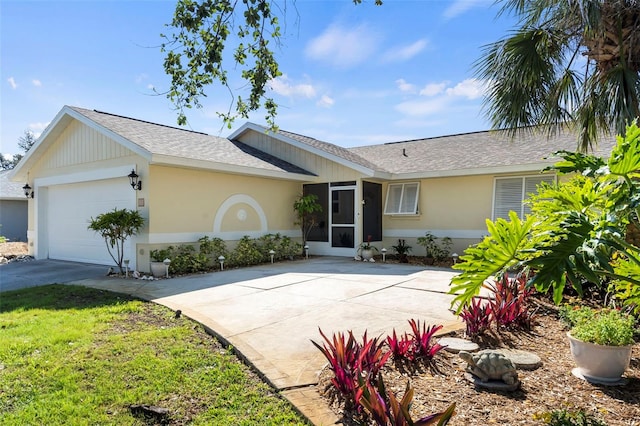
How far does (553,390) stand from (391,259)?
9.89 meters

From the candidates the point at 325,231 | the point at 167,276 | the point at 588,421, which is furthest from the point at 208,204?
the point at 588,421

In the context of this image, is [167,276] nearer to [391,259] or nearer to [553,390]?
[391,259]

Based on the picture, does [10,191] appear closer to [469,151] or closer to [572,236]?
[469,151]

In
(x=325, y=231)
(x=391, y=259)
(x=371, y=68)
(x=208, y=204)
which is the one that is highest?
(x=371, y=68)

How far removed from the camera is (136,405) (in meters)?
3.20

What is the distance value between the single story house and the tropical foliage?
8095mm

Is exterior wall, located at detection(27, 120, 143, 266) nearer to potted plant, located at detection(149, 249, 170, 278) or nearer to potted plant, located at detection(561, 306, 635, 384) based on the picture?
potted plant, located at detection(149, 249, 170, 278)

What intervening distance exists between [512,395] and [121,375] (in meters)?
3.53

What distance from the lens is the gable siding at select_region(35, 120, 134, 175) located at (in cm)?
1074

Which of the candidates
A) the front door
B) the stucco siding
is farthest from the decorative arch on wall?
the front door

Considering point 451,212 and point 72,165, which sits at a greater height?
point 72,165

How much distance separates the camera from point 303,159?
1440 cm

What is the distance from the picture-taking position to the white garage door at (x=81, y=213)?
10766mm

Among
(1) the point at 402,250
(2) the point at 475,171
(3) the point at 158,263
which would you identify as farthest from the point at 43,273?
(2) the point at 475,171
